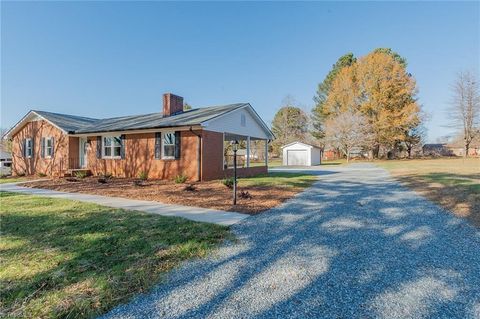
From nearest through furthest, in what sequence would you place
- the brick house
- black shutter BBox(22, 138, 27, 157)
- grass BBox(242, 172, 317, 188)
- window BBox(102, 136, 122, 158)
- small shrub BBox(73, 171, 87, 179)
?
grass BBox(242, 172, 317, 188) < the brick house < small shrub BBox(73, 171, 87, 179) < window BBox(102, 136, 122, 158) < black shutter BBox(22, 138, 27, 157)

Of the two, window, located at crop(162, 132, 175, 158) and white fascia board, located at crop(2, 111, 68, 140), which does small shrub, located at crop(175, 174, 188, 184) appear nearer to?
window, located at crop(162, 132, 175, 158)

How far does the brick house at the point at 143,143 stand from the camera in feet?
44.7

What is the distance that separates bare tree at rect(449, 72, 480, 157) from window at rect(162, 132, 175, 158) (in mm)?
47373

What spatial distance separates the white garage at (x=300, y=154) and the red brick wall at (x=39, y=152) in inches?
1019

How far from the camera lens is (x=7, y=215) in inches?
252

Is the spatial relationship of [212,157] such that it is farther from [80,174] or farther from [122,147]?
[80,174]

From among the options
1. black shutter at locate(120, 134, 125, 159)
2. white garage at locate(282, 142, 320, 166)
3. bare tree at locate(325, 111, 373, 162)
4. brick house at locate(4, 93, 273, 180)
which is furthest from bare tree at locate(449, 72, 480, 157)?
black shutter at locate(120, 134, 125, 159)

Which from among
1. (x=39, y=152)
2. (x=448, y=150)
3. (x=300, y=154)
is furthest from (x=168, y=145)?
(x=448, y=150)

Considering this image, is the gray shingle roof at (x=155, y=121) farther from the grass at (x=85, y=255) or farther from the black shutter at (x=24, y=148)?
the grass at (x=85, y=255)

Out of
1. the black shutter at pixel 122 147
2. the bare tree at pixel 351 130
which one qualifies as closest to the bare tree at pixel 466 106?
the bare tree at pixel 351 130

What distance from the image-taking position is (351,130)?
40.2m

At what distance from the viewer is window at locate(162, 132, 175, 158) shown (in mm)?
14070

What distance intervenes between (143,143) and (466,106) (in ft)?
164

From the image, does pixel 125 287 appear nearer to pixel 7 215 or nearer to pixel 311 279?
pixel 311 279
